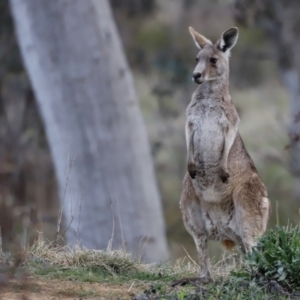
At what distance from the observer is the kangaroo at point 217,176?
5.55 m

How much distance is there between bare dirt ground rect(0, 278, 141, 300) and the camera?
470cm

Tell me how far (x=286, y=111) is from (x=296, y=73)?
5.04 metres

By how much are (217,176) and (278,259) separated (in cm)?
94

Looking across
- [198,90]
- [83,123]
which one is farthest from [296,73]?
[198,90]

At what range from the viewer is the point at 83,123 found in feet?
36.8

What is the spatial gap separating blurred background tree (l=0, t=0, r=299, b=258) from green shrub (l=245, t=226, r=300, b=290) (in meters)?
7.39

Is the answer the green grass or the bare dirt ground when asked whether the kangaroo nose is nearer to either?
the green grass

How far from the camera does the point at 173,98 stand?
17328 mm

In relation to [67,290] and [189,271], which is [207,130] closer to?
[189,271]

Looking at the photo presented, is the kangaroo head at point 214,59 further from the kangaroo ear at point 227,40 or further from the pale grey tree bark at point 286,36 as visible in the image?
the pale grey tree bark at point 286,36

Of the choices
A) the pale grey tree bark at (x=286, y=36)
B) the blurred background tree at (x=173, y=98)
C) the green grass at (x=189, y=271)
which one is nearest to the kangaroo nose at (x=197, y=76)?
the green grass at (x=189, y=271)

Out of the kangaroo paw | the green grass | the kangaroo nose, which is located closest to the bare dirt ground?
the green grass

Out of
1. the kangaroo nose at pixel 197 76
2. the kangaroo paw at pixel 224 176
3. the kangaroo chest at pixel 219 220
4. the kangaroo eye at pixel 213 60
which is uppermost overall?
the kangaroo eye at pixel 213 60

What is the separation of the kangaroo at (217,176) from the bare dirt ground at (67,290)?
0.58 m
